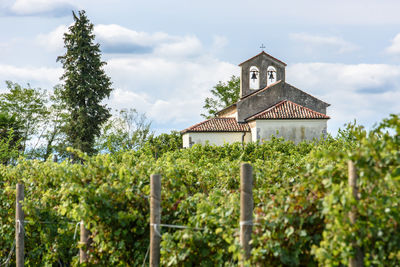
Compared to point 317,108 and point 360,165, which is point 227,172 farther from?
point 317,108

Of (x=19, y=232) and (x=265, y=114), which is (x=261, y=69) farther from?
(x=19, y=232)

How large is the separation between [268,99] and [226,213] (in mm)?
34644

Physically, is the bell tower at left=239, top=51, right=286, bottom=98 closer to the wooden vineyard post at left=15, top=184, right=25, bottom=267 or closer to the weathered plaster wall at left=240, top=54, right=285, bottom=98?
the weathered plaster wall at left=240, top=54, right=285, bottom=98

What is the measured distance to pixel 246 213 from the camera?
5098 mm

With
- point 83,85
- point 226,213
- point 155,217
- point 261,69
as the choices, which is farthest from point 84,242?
point 261,69

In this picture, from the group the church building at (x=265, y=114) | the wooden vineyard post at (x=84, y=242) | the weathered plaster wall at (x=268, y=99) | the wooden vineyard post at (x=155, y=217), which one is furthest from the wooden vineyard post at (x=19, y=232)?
the weathered plaster wall at (x=268, y=99)

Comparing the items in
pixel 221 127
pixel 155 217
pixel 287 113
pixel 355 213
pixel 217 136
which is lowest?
A: pixel 155 217

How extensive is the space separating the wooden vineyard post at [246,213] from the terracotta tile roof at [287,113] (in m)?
30.5

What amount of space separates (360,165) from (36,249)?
20.1 ft

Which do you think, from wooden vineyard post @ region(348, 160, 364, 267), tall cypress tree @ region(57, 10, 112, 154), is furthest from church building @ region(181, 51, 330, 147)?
wooden vineyard post @ region(348, 160, 364, 267)

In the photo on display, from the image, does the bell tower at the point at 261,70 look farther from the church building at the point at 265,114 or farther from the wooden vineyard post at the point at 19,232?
the wooden vineyard post at the point at 19,232

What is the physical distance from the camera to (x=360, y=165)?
4133 millimetres

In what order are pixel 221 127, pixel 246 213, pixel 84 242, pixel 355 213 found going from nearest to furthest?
pixel 355 213
pixel 246 213
pixel 84 242
pixel 221 127

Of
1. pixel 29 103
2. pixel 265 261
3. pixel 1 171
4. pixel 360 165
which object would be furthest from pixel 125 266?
pixel 29 103
